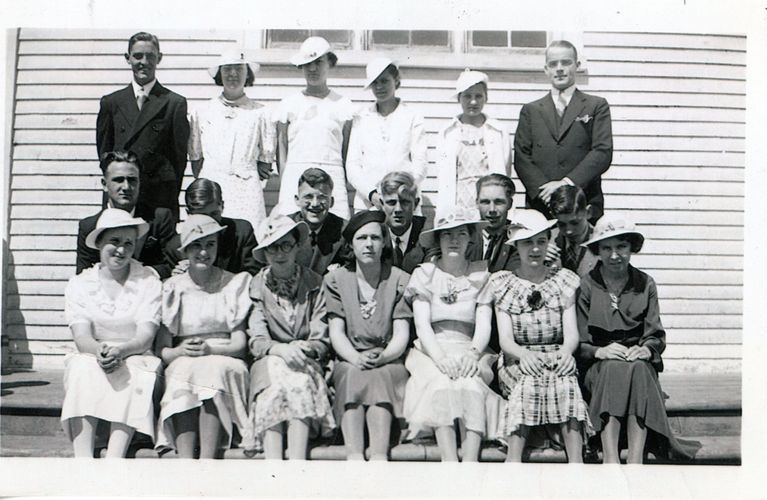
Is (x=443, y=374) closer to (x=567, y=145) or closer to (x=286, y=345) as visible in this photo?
(x=286, y=345)

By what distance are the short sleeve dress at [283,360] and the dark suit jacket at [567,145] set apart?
145cm

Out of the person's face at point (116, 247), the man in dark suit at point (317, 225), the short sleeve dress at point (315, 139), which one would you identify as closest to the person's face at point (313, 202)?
the man in dark suit at point (317, 225)

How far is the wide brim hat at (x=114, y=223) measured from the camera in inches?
197

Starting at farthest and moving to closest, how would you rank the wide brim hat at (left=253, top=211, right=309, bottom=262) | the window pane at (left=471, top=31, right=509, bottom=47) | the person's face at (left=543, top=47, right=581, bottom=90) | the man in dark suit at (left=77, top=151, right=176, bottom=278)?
the window pane at (left=471, top=31, right=509, bottom=47) < the person's face at (left=543, top=47, right=581, bottom=90) < the man in dark suit at (left=77, top=151, right=176, bottom=278) < the wide brim hat at (left=253, top=211, right=309, bottom=262)

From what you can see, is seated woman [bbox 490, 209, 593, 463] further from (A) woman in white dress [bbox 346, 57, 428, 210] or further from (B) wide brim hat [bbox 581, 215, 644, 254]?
(A) woman in white dress [bbox 346, 57, 428, 210]

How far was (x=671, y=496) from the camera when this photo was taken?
4992 mm

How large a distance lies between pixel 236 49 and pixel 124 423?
8.94 ft

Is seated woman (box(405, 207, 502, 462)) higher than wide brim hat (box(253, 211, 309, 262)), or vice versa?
wide brim hat (box(253, 211, 309, 262))

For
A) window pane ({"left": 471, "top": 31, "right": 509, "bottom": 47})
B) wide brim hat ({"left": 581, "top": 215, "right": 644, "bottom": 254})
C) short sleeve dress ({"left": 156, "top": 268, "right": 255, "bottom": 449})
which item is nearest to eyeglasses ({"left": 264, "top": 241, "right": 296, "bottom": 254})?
short sleeve dress ({"left": 156, "top": 268, "right": 255, "bottom": 449})

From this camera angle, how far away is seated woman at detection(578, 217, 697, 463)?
4.73m

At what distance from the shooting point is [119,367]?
4832 mm

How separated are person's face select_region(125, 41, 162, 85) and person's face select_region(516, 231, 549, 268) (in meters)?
2.45

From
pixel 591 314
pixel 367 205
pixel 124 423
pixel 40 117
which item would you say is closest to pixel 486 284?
pixel 591 314

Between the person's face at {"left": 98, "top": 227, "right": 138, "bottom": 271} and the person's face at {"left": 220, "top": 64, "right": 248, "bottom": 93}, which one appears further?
the person's face at {"left": 220, "top": 64, "right": 248, "bottom": 93}
